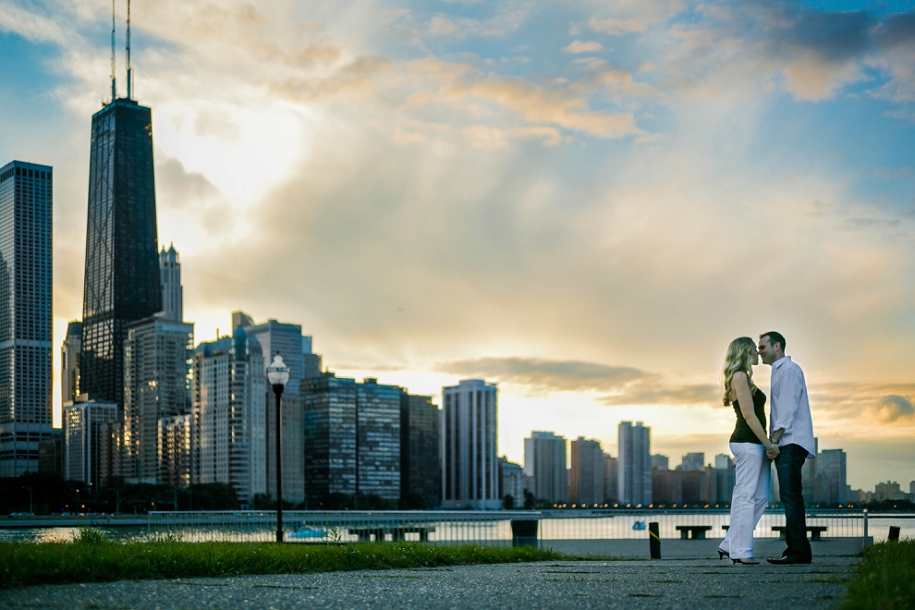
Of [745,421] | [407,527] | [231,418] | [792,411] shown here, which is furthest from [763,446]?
[231,418]

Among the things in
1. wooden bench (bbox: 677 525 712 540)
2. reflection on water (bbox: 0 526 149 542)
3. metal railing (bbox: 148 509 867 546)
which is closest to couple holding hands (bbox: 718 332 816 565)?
metal railing (bbox: 148 509 867 546)

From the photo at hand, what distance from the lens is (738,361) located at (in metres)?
9.66

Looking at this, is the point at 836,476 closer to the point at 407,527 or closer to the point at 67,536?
the point at 407,527

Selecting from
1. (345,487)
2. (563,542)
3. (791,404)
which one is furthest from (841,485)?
(345,487)

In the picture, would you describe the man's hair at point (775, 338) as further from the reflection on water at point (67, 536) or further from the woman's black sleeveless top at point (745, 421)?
the reflection on water at point (67, 536)

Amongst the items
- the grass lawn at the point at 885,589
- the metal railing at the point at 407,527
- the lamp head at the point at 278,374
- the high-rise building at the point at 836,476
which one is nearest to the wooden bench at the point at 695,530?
the metal railing at the point at 407,527

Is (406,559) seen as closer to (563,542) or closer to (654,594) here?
(654,594)

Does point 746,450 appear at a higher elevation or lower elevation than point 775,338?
lower

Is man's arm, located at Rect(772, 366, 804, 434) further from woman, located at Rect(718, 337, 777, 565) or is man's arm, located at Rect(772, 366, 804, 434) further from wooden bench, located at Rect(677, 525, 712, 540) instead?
wooden bench, located at Rect(677, 525, 712, 540)

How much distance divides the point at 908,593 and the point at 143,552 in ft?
20.6

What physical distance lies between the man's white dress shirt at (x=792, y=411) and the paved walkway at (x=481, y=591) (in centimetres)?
143

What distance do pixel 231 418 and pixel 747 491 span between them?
181 meters

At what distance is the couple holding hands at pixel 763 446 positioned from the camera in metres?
9.29

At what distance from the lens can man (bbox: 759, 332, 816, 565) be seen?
9406mm
